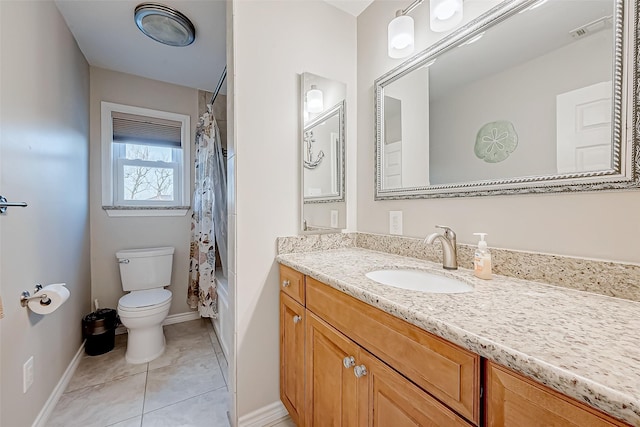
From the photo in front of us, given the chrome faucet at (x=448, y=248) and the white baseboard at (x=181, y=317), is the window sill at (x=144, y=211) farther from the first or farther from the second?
the chrome faucet at (x=448, y=248)

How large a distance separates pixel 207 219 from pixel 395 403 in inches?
81.8

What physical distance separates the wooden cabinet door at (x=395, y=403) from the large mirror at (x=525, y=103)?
76cm

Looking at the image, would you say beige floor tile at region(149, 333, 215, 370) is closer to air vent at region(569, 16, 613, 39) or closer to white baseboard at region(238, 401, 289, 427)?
white baseboard at region(238, 401, 289, 427)

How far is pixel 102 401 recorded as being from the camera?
5.08ft

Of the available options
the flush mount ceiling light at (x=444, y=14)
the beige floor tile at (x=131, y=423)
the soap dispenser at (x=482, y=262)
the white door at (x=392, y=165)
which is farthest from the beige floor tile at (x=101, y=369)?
the flush mount ceiling light at (x=444, y=14)

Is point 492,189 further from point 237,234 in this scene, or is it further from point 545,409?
point 237,234

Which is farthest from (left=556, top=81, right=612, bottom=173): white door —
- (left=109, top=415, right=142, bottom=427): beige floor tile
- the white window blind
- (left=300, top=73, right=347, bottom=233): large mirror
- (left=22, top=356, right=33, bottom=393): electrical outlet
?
the white window blind

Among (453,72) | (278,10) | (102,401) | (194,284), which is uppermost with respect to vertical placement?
(278,10)

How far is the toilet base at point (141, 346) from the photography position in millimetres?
1948

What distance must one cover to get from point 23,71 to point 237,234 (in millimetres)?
1303

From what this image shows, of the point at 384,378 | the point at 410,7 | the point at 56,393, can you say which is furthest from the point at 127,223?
the point at 410,7

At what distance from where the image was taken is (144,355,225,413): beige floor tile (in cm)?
157

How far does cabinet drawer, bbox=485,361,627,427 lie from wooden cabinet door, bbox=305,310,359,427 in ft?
1.38

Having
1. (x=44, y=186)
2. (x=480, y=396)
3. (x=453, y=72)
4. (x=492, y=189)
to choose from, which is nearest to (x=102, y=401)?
(x=44, y=186)
